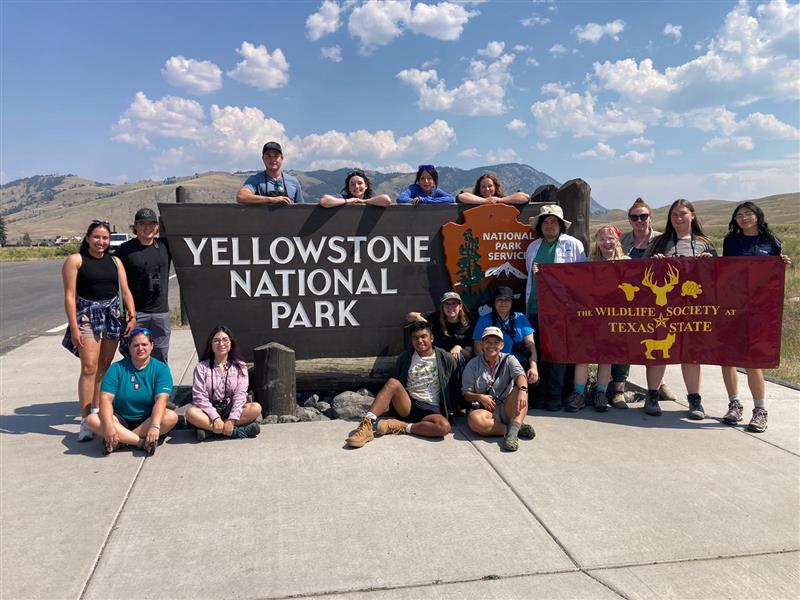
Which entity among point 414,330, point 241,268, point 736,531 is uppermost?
point 241,268

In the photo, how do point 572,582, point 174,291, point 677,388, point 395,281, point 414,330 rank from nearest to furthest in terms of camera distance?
1. point 572,582
2. point 414,330
3. point 395,281
4. point 677,388
5. point 174,291

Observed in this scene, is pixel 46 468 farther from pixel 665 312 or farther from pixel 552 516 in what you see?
pixel 665 312

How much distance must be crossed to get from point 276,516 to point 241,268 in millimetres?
2647

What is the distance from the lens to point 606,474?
3.82 m

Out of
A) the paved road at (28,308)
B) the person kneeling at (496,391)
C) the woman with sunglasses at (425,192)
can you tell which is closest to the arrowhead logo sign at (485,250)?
the woman with sunglasses at (425,192)

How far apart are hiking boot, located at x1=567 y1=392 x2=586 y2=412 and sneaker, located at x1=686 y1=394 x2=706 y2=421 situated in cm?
89

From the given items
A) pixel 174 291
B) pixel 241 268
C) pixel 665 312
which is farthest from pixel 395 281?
pixel 174 291

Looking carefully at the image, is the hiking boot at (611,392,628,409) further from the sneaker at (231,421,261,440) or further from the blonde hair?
the sneaker at (231,421,261,440)

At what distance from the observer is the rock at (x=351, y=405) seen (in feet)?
16.9

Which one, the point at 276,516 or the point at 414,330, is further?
the point at 414,330

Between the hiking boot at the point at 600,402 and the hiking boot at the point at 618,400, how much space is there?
0.22m

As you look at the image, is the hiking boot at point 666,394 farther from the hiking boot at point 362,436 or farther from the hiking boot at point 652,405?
the hiking boot at point 362,436

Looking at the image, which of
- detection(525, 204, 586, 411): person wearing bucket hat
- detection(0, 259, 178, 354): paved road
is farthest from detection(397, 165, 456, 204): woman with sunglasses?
detection(0, 259, 178, 354): paved road

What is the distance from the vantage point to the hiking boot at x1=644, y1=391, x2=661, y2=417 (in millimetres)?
5082
